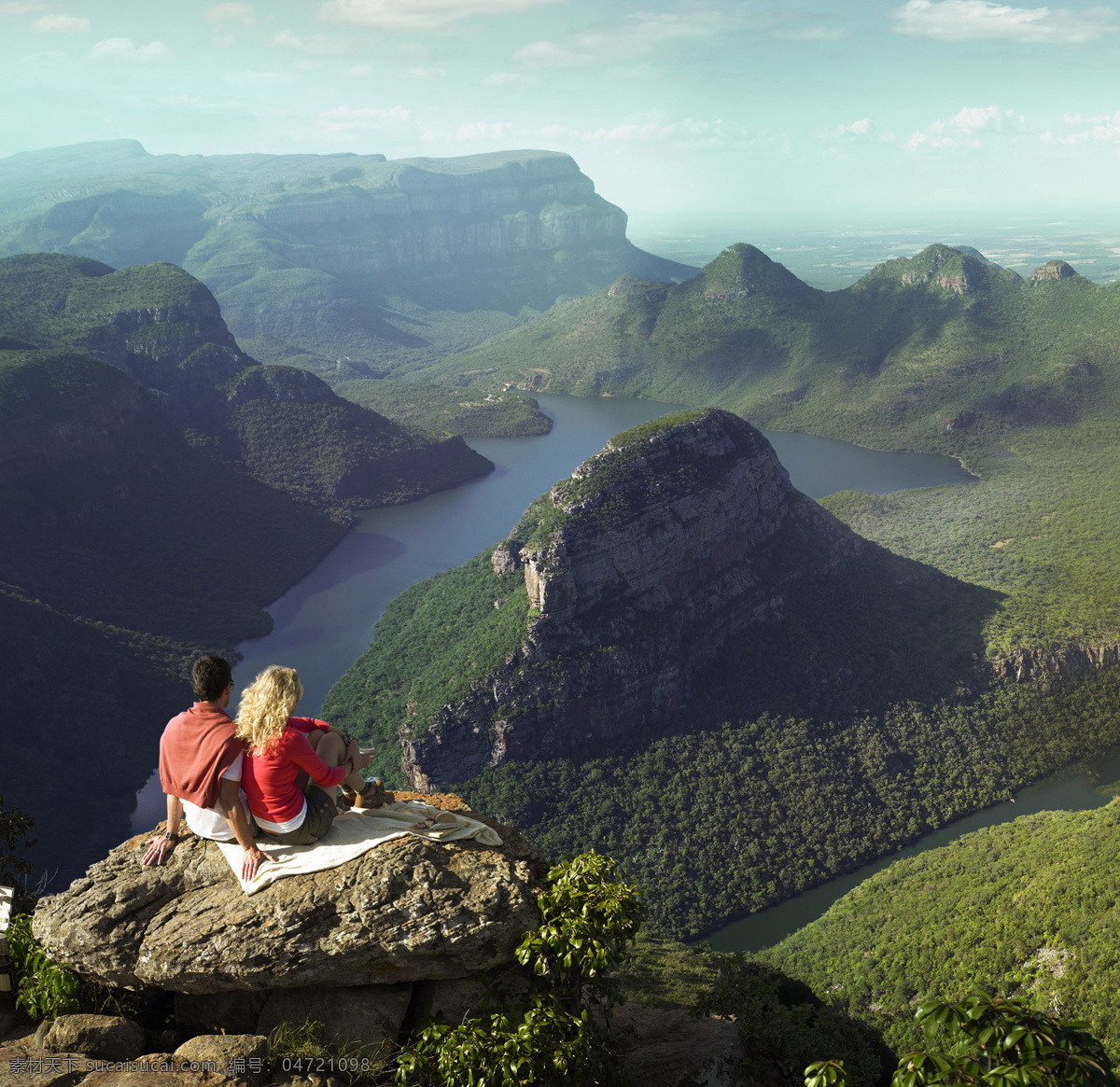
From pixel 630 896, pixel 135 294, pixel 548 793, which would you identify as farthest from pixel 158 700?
pixel 135 294

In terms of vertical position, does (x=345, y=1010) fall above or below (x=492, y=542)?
above

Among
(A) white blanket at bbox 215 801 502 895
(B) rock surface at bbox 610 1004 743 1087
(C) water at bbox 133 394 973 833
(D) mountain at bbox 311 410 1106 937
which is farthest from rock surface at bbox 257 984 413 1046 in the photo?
(C) water at bbox 133 394 973 833

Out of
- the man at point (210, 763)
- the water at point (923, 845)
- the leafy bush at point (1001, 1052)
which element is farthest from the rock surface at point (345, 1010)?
the water at point (923, 845)

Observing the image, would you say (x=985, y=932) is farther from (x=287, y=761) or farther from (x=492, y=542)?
(x=492, y=542)

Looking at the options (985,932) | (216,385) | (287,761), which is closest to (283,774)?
(287,761)

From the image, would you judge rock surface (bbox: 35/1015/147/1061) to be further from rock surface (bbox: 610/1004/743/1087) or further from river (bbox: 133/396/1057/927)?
river (bbox: 133/396/1057/927)

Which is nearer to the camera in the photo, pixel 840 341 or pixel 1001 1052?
pixel 1001 1052
